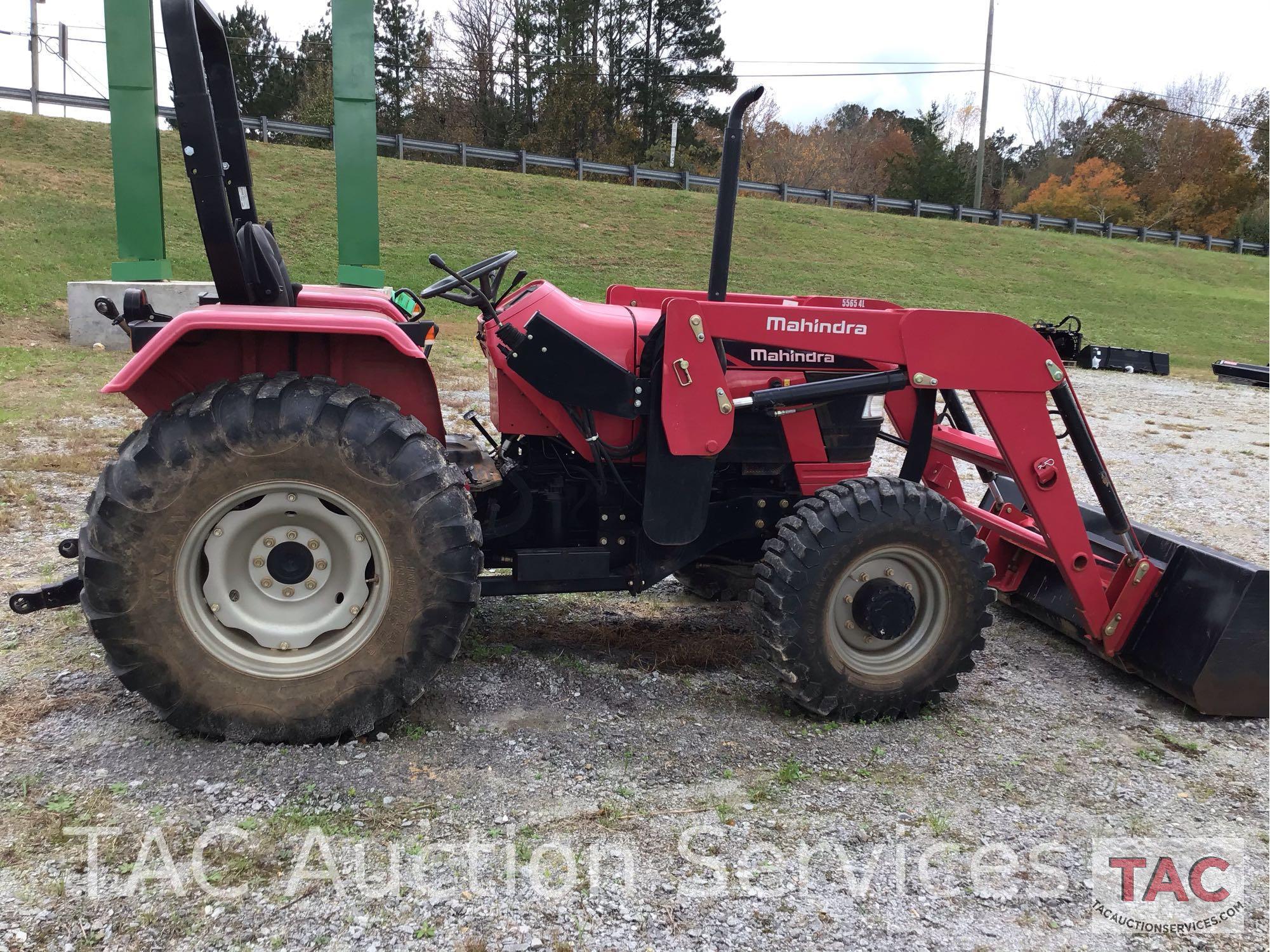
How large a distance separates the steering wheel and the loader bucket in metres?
2.86

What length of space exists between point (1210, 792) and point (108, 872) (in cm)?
325

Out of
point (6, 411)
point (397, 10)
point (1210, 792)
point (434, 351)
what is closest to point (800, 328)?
point (1210, 792)

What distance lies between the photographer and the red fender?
104 inches

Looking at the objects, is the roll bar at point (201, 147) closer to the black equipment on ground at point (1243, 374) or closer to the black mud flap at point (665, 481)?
the black mud flap at point (665, 481)

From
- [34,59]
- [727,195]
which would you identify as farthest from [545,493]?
[34,59]

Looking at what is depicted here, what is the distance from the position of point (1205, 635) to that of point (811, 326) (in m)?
1.91

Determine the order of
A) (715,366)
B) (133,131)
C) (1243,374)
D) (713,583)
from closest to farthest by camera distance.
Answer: (715,366) < (713,583) < (133,131) < (1243,374)

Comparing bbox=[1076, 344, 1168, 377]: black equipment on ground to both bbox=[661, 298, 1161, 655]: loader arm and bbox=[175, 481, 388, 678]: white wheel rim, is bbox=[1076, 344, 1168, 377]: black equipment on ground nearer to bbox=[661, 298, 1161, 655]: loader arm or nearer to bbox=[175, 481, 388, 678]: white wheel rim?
bbox=[661, 298, 1161, 655]: loader arm

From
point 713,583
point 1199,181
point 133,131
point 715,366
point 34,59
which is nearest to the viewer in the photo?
A: point 715,366

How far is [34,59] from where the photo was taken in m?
26.1

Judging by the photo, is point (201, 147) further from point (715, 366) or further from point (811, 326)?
point (811, 326)

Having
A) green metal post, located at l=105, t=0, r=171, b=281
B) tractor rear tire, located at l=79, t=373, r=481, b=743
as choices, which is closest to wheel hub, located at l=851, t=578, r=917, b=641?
tractor rear tire, located at l=79, t=373, r=481, b=743

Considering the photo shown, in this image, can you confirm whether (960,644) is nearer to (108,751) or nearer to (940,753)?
(940,753)

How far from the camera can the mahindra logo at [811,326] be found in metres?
3.21
